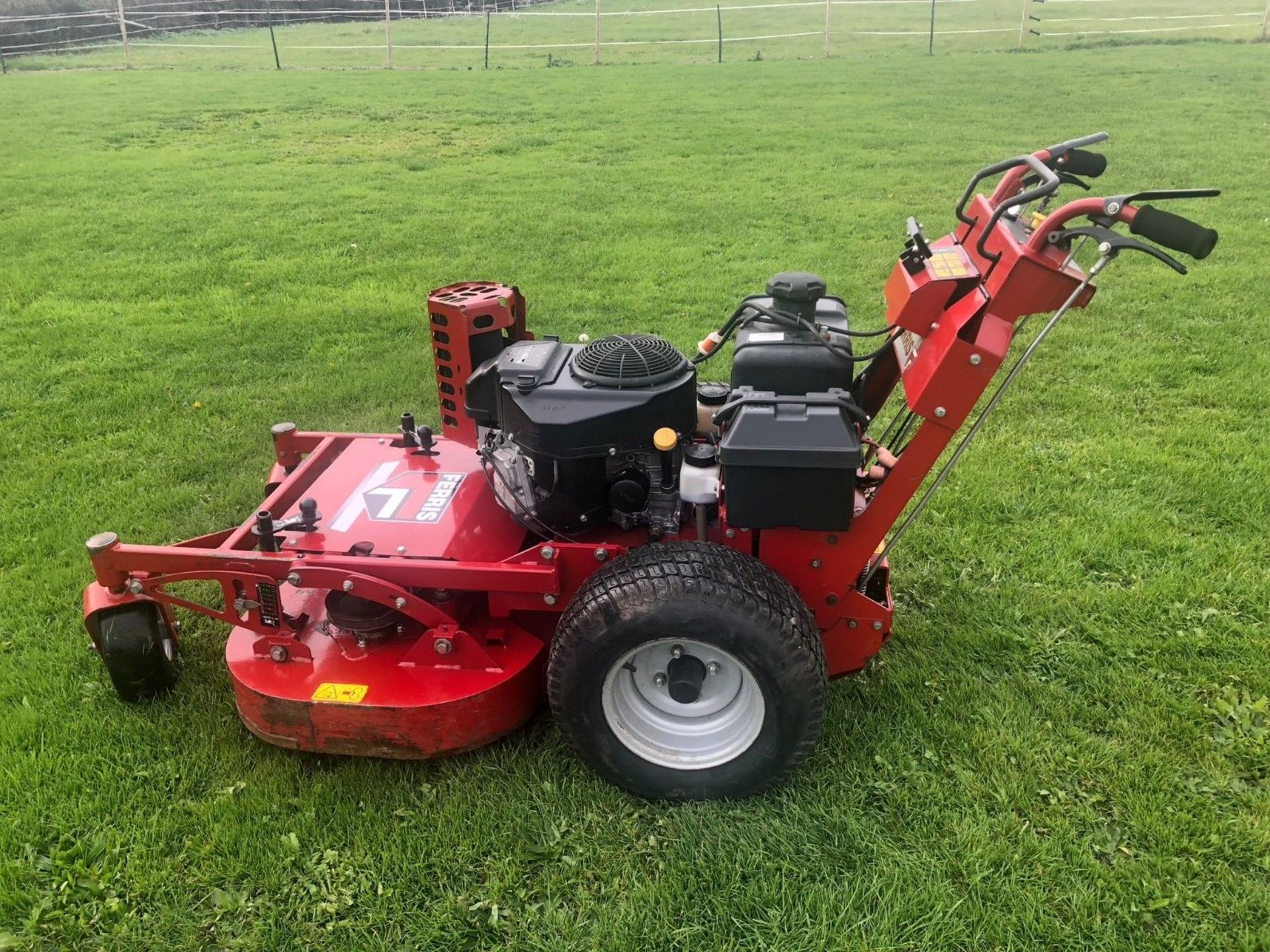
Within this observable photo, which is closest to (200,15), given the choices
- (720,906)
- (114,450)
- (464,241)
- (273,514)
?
(464,241)

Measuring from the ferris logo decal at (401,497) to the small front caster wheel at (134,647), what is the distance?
70 centimetres

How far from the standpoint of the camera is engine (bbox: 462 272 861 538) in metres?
2.83

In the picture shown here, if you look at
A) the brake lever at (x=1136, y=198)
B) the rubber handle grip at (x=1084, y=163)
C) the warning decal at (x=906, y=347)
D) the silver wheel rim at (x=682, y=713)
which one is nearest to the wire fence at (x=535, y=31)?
the warning decal at (x=906, y=347)

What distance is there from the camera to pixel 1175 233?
7.50 ft

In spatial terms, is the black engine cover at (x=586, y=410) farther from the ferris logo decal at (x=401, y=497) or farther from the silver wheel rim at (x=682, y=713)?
the silver wheel rim at (x=682, y=713)

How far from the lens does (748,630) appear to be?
2764mm

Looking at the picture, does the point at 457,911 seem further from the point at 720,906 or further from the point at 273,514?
the point at 273,514

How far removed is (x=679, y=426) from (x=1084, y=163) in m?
1.43

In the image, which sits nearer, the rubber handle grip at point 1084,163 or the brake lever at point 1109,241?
the brake lever at point 1109,241

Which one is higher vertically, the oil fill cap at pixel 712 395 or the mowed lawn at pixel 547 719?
the oil fill cap at pixel 712 395

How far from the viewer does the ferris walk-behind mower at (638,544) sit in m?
2.79

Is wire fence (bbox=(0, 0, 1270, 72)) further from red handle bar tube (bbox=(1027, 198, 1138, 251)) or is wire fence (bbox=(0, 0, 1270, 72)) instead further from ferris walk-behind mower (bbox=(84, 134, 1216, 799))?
red handle bar tube (bbox=(1027, 198, 1138, 251))

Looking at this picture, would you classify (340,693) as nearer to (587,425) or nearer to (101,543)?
(101,543)

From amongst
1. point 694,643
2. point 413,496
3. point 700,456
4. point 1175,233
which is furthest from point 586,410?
point 1175,233
